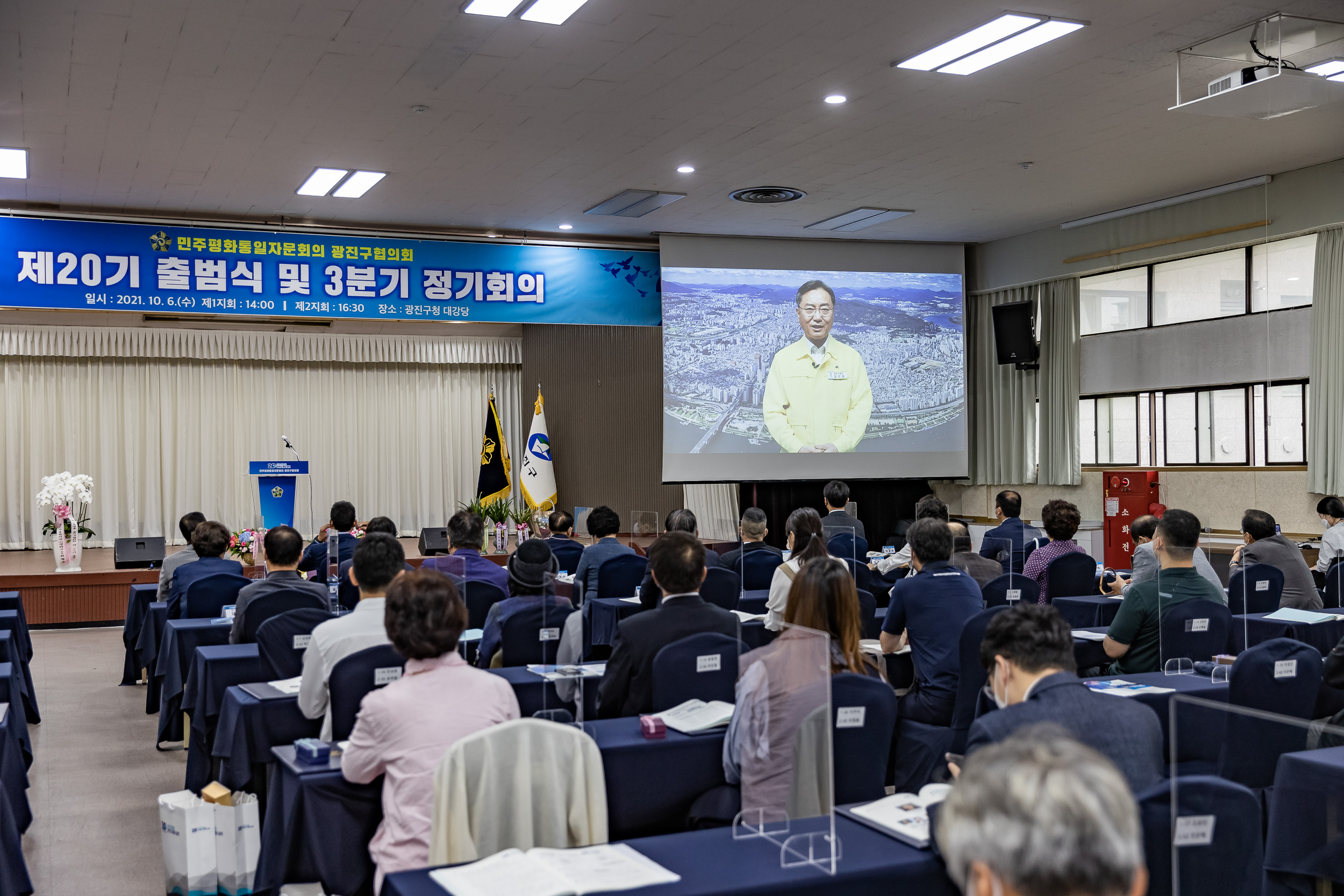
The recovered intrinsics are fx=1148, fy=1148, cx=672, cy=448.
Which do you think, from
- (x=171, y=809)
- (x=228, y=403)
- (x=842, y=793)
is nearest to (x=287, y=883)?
(x=171, y=809)

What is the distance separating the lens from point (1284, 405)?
33.0 ft

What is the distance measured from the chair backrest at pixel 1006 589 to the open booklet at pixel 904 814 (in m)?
4.01

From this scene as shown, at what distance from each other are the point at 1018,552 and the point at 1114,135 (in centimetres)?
325

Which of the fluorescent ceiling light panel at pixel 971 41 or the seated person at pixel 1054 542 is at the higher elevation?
the fluorescent ceiling light panel at pixel 971 41

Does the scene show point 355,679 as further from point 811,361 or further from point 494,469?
point 494,469

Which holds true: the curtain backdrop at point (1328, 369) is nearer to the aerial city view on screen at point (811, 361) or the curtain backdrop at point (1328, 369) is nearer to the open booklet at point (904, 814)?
the aerial city view on screen at point (811, 361)

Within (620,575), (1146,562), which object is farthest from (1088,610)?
(620,575)

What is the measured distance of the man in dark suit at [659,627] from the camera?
3.91 meters

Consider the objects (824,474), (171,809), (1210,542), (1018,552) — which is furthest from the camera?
(824,474)

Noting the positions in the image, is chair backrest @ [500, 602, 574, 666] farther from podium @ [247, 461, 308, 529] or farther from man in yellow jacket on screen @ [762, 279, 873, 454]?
man in yellow jacket on screen @ [762, 279, 873, 454]

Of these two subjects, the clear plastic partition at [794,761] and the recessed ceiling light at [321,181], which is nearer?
the clear plastic partition at [794,761]

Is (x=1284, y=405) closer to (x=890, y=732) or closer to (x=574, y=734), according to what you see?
(x=890, y=732)

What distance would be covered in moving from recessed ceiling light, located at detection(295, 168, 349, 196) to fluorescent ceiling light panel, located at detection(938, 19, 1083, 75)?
4.76m

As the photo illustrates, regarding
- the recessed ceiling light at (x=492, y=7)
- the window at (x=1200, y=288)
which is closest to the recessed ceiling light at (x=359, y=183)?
the recessed ceiling light at (x=492, y=7)
